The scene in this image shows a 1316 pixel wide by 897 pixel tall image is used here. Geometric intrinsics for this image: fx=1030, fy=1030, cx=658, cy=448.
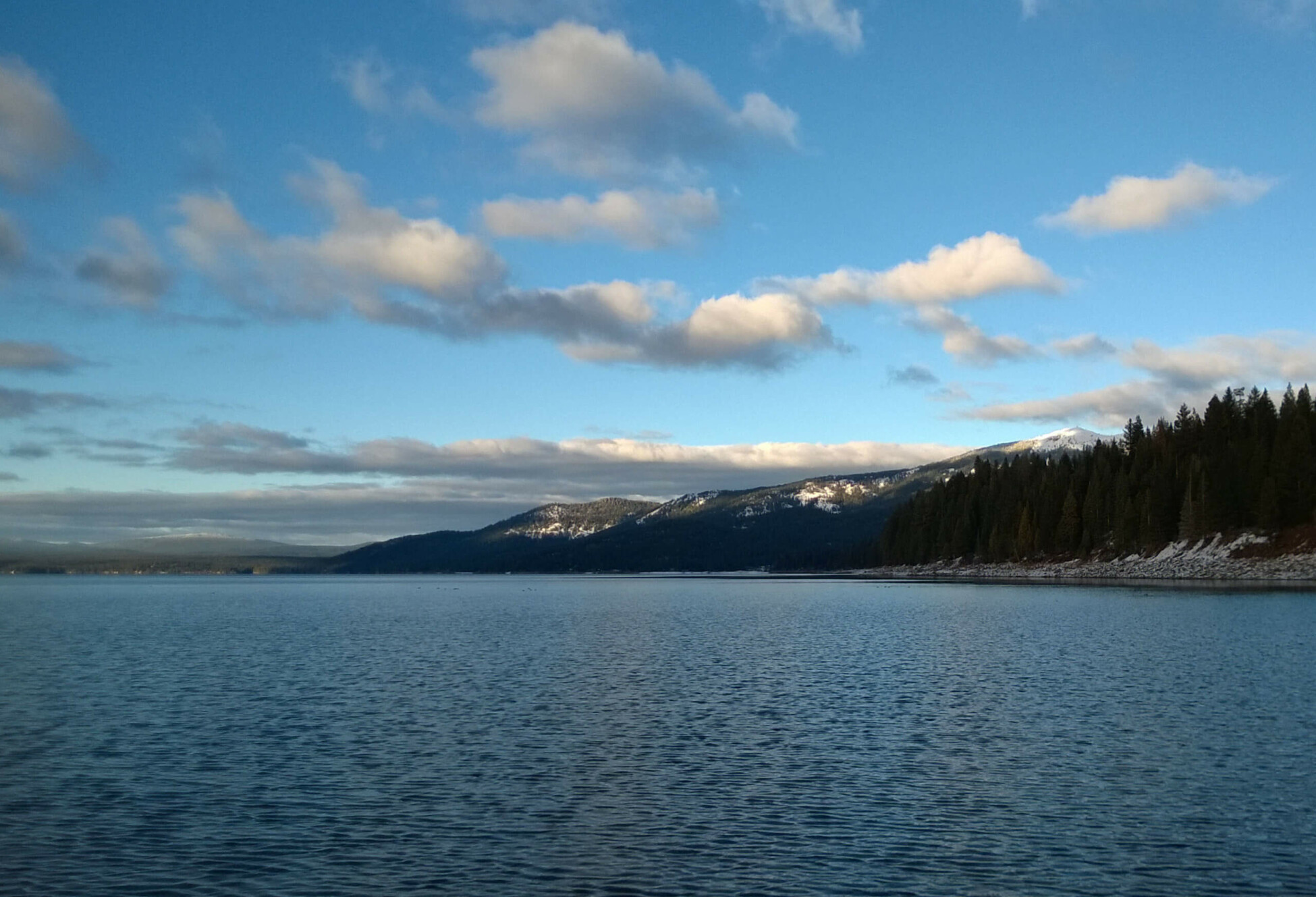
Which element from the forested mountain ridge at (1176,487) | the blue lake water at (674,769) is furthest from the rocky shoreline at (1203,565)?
the blue lake water at (674,769)

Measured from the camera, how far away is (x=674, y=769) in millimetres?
28562

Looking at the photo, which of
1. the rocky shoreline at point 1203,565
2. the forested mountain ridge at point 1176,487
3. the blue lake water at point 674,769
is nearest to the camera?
the blue lake water at point 674,769

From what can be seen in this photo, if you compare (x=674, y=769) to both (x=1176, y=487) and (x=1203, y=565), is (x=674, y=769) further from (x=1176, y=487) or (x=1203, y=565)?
(x=1176, y=487)

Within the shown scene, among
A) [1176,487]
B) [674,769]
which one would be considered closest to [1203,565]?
[1176,487]

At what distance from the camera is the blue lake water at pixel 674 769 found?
65.5ft

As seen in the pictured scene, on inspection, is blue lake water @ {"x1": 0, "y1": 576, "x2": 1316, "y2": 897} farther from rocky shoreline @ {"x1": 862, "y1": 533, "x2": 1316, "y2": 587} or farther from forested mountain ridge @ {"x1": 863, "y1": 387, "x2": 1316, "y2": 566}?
forested mountain ridge @ {"x1": 863, "y1": 387, "x2": 1316, "y2": 566}

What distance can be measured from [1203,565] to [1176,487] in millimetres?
15960

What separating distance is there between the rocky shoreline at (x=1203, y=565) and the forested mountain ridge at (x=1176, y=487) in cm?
229

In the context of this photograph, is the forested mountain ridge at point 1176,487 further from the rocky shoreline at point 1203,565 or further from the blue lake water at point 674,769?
the blue lake water at point 674,769

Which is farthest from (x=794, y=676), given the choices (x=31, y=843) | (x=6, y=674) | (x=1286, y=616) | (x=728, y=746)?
(x=1286, y=616)

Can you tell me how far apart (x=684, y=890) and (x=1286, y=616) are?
6926 cm

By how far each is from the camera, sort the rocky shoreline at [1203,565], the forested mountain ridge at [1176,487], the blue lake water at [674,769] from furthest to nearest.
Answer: the forested mountain ridge at [1176,487] → the rocky shoreline at [1203,565] → the blue lake water at [674,769]

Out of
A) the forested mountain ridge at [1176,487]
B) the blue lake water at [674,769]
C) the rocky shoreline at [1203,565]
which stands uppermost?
the forested mountain ridge at [1176,487]

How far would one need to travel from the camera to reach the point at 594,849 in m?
21.3
